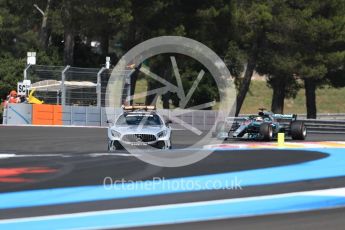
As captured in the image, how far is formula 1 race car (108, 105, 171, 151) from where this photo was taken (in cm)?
1509

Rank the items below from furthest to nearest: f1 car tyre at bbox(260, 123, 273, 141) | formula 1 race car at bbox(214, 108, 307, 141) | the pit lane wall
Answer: the pit lane wall
formula 1 race car at bbox(214, 108, 307, 141)
f1 car tyre at bbox(260, 123, 273, 141)

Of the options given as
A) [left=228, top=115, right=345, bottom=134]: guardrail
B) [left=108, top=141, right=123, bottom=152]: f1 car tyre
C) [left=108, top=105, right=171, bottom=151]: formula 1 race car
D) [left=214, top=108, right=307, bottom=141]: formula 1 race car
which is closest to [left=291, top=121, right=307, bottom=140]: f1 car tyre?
[left=214, top=108, right=307, bottom=141]: formula 1 race car

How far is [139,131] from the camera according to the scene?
1514cm

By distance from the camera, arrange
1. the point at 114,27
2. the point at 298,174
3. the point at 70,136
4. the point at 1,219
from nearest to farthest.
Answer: the point at 1,219
the point at 298,174
the point at 70,136
the point at 114,27

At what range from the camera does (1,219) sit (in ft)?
25.9

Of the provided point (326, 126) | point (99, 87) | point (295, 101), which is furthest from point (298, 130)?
point (295, 101)

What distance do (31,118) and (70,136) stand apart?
7068 mm

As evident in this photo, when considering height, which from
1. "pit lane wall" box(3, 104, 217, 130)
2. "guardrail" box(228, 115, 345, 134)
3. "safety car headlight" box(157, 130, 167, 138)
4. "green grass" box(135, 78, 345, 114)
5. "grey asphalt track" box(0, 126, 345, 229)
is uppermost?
"green grass" box(135, 78, 345, 114)

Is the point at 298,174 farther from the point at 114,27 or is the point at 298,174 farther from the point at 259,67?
the point at 259,67

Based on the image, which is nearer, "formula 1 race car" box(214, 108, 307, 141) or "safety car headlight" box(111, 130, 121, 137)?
"safety car headlight" box(111, 130, 121, 137)

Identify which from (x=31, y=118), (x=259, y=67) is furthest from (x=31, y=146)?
(x=259, y=67)

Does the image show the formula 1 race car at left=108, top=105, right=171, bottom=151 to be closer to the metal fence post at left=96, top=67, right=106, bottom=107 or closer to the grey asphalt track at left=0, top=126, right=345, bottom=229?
the grey asphalt track at left=0, top=126, right=345, bottom=229

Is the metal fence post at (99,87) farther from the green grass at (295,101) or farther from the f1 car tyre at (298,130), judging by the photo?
the green grass at (295,101)

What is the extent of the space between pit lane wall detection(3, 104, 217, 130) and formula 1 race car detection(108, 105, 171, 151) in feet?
44.9
